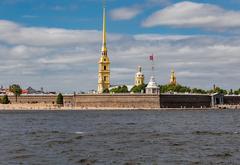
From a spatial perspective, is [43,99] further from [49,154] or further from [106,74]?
[49,154]

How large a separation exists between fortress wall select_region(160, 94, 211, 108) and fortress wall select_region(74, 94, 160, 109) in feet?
6.82

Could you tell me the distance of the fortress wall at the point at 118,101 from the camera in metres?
131

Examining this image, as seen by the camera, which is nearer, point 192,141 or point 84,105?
point 192,141

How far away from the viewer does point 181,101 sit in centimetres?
13238

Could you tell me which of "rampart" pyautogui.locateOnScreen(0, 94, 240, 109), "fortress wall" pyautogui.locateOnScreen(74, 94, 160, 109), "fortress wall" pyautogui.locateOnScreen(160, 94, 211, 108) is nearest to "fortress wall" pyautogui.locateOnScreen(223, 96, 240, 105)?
Answer: "rampart" pyautogui.locateOnScreen(0, 94, 240, 109)

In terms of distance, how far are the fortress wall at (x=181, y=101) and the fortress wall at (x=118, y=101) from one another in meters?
2.08

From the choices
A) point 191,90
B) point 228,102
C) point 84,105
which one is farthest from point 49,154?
point 191,90

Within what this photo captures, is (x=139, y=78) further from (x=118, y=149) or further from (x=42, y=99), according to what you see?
(x=118, y=149)

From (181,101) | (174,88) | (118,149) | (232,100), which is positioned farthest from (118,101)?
(118,149)

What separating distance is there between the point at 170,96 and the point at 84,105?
21250mm

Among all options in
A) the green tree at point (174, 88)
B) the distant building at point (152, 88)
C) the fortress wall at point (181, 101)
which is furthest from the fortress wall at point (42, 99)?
the fortress wall at point (181, 101)

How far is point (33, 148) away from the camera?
103ft

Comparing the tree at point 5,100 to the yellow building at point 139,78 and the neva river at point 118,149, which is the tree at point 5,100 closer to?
the yellow building at point 139,78

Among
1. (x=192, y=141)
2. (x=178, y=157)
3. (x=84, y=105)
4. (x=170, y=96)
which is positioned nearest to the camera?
(x=178, y=157)
